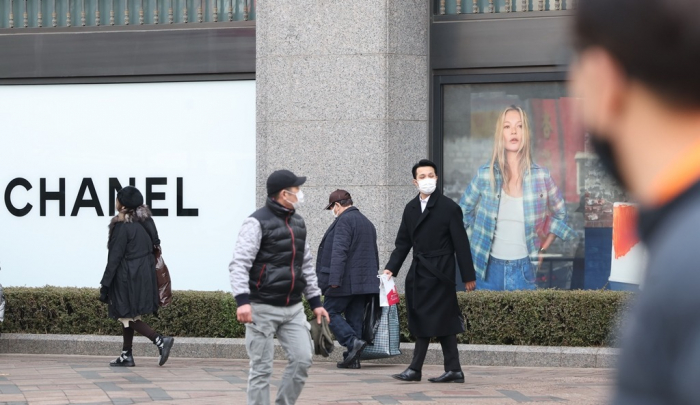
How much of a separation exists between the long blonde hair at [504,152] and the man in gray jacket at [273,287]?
5830mm

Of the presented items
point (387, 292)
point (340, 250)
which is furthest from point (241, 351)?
point (387, 292)

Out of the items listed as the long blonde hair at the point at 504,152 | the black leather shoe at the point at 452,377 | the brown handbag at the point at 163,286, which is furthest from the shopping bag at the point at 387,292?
the long blonde hair at the point at 504,152

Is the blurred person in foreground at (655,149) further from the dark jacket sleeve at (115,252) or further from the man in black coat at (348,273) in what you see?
the dark jacket sleeve at (115,252)

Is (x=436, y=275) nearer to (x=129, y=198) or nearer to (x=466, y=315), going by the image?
(x=466, y=315)

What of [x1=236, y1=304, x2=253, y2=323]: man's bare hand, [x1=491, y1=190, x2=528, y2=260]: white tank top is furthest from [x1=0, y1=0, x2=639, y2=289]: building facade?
[x1=236, y1=304, x2=253, y2=323]: man's bare hand

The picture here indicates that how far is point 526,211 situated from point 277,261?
6.06 meters

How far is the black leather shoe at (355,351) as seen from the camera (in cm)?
1047

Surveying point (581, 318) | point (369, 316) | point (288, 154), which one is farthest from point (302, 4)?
point (581, 318)

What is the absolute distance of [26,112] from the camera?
13.8 meters

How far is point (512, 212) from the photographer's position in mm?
12523

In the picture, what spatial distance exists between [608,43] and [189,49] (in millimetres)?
12461

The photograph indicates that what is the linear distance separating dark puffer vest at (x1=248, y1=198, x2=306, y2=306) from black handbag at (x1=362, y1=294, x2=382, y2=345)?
3696 mm

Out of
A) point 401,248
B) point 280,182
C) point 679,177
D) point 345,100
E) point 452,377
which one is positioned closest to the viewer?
point 679,177

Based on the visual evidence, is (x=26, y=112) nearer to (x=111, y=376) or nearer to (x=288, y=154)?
(x=288, y=154)
